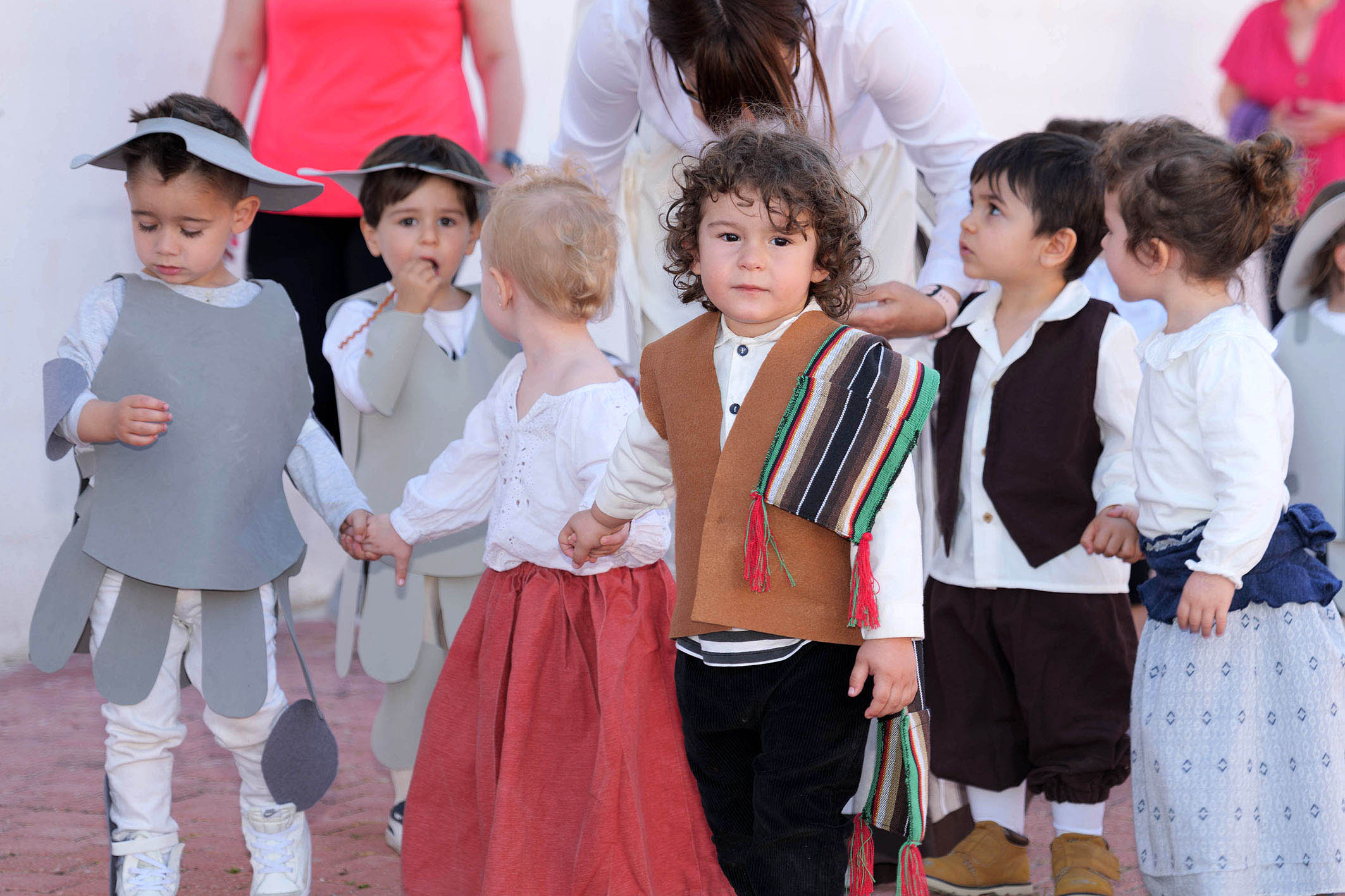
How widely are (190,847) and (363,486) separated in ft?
2.97

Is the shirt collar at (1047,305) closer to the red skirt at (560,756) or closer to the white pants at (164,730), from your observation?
the red skirt at (560,756)

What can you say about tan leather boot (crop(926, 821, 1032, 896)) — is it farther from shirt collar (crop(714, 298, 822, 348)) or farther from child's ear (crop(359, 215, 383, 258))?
child's ear (crop(359, 215, 383, 258))

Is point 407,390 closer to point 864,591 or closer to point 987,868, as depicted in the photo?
point 864,591

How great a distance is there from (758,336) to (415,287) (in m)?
1.17

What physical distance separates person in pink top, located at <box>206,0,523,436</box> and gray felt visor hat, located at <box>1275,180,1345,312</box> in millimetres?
1973

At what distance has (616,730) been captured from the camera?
2.23 meters

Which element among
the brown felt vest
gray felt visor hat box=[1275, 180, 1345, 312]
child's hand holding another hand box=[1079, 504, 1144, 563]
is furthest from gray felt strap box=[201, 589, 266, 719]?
gray felt visor hat box=[1275, 180, 1345, 312]

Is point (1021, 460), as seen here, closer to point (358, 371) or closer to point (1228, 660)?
point (1228, 660)

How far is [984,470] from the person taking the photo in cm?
274

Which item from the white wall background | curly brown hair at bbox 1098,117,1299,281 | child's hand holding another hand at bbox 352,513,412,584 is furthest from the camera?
the white wall background

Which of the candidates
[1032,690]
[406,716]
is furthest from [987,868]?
[406,716]

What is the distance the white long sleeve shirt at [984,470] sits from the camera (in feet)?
8.60

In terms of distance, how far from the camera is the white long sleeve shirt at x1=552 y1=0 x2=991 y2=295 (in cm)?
268

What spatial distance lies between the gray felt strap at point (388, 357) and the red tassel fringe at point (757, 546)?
124cm
